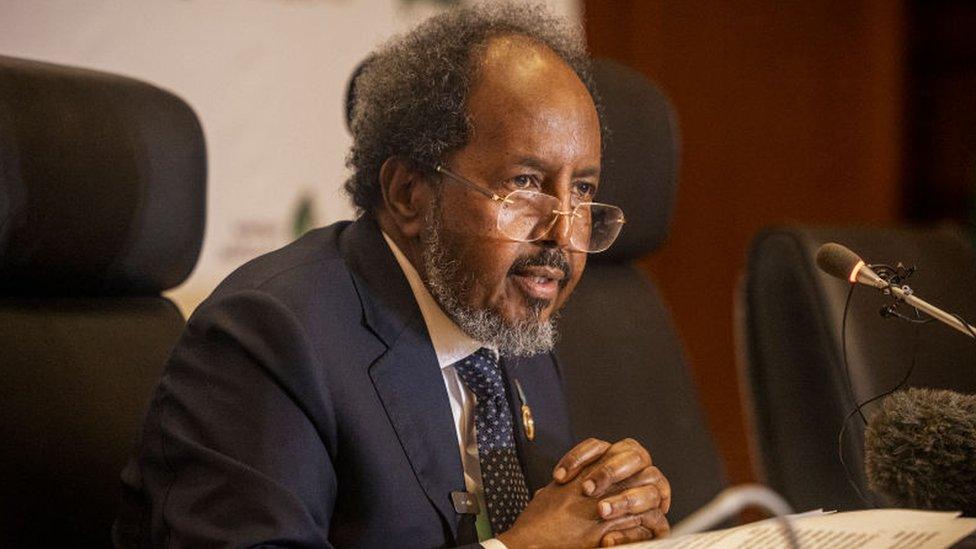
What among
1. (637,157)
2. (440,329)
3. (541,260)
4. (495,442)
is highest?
(637,157)

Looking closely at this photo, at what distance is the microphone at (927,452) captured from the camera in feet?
3.78

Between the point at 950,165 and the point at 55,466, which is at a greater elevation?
the point at 950,165

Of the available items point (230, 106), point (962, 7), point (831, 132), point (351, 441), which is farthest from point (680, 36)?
point (351, 441)

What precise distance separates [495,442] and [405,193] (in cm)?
34

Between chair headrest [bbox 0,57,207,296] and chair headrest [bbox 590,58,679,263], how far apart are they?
65 cm

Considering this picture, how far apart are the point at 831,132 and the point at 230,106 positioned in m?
2.18

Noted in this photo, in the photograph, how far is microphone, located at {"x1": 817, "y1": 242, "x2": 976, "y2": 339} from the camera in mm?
1241

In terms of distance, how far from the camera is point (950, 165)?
3.98 metres

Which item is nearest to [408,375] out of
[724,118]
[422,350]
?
[422,350]

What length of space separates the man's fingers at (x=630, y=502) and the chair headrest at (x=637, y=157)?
1.98ft

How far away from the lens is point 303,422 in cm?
120

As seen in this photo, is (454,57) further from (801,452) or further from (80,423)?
(801,452)

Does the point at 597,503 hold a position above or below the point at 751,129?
below

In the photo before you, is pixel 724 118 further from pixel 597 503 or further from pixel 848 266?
pixel 597 503
